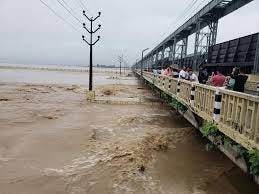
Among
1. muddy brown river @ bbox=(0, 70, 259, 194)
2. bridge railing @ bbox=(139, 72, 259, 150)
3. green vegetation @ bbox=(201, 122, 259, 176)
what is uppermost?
bridge railing @ bbox=(139, 72, 259, 150)

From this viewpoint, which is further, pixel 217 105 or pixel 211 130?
pixel 211 130

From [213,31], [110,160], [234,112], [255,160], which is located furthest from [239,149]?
[213,31]

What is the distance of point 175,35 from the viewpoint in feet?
151

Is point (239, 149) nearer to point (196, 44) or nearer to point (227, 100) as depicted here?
point (227, 100)

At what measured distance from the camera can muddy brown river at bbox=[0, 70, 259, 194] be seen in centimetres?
646

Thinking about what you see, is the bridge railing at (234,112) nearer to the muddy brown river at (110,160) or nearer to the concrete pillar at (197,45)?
the muddy brown river at (110,160)

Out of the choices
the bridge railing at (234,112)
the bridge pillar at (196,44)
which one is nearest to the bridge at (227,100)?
the bridge railing at (234,112)

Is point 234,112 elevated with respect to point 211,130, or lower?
elevated

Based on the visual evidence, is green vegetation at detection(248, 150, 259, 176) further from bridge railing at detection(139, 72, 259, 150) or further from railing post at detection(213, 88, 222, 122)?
railing post at detection(213, 88, 222, 122)

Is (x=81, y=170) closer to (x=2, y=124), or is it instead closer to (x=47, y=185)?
(x=47, y=185)

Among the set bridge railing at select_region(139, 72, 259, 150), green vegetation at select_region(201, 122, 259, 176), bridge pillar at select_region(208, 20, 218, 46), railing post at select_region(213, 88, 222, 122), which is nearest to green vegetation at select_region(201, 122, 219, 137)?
green vegetation at select_region(201, 122, 259, 176)

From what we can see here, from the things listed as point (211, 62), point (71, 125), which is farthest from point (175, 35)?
point (71, 125)

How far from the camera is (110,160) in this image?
815 cm

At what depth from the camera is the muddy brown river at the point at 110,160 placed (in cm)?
646
